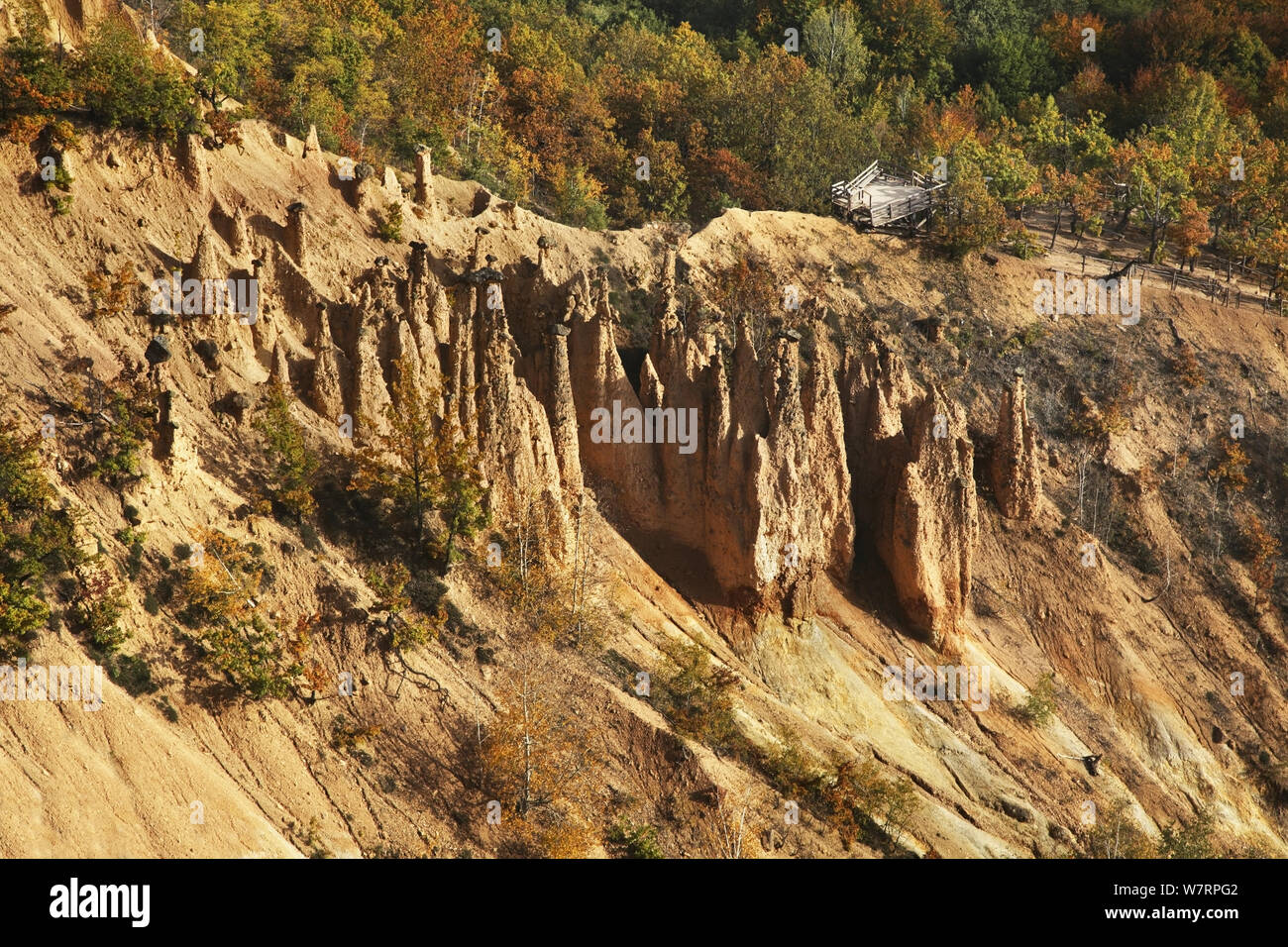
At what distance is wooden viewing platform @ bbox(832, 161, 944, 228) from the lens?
2648 inches

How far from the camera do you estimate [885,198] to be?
68.9 m

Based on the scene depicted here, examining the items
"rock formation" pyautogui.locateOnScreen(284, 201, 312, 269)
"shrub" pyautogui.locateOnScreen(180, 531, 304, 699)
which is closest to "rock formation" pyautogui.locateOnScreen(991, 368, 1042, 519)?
"rock formation" pyautogui.locateOnScreen(284, 201, 312, 269)

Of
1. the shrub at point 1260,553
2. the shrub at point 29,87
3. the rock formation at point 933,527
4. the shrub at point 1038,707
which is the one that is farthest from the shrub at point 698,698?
the shrub at point 1260,553

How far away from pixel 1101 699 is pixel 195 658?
3114 cm

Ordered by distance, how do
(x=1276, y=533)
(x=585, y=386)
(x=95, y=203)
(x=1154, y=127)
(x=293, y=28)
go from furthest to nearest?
(x=1154, y=127) → (x=293, y=28) → (x=1276, y=533) → (x=585, y=386) → (x=95, y=203)

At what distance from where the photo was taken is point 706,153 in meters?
74.6

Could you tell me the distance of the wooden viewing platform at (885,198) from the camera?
67.2 metres

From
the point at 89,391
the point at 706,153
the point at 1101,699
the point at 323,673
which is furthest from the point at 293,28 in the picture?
the point at 1101,699

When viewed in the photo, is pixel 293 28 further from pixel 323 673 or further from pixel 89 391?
pixel 323 673

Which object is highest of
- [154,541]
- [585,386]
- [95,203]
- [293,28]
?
[293,28]

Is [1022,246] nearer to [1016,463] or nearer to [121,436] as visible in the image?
[1016,463]

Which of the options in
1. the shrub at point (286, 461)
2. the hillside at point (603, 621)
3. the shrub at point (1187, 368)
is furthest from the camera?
the shrub at point (1187, 368)

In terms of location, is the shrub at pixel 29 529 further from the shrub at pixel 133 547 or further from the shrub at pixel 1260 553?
the shrub at pixel 1260 553

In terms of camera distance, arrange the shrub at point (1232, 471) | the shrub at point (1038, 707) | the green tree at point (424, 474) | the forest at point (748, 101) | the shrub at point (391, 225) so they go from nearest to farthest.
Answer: the green tree at point (424, 474) < the shrub at point (1038, 707) < the shrub at point (391, 225) < the shrub at point (1232, 471) < the forest at point (748, 101)
